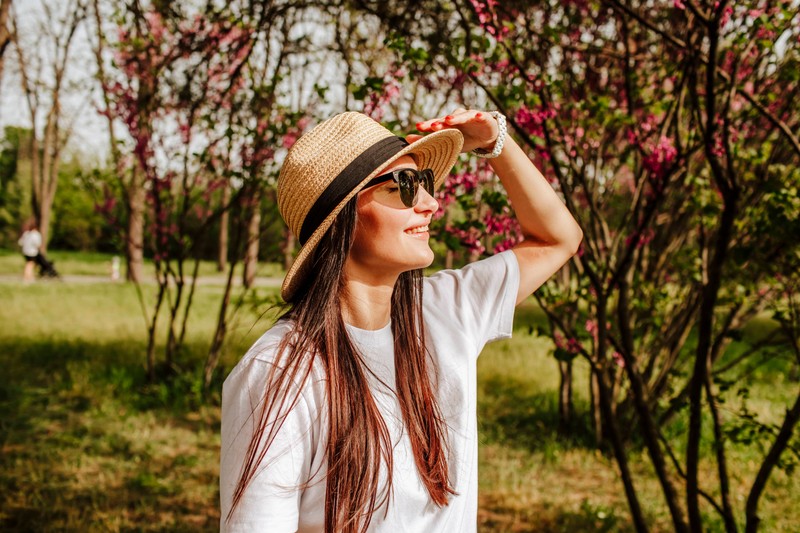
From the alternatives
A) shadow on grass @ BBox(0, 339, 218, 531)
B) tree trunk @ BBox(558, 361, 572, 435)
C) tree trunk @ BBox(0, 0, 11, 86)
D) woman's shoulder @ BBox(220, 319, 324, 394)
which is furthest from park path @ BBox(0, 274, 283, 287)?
woman's shoulder @ BBox(220, 319, 324, 394)

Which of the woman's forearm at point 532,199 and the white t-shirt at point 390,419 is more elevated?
the woman's forearm at point 532,199

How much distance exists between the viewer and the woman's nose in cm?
150

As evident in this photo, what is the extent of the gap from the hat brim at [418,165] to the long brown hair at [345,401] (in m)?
0.03

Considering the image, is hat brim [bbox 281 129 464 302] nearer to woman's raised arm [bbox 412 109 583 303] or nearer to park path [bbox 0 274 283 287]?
woman's raised arm [bbox 412 109 583 303]

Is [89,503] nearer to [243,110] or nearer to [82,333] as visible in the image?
[243,110]

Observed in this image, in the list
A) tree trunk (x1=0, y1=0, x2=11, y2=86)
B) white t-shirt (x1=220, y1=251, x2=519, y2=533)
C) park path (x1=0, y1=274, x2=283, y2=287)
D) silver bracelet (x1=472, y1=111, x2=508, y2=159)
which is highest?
tree trunk (x1=0, y1=0, x2=11, y2=86)

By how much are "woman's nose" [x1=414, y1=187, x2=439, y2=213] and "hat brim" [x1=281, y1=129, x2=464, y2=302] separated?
10 cm

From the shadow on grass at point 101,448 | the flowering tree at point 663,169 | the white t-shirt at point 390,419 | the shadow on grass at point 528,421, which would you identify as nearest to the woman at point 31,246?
the shadow on grass at point 101,448

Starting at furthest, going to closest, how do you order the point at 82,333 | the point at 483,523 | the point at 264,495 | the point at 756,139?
the point at 82,333 < the point at 756,139 < the point at 483,523 < the point at 264,495

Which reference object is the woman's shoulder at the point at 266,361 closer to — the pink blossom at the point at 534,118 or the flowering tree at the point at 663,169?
the flowering tree at the point at 663,169

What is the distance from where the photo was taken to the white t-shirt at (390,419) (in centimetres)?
118

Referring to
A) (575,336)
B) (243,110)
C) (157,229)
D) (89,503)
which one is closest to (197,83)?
(243,110)

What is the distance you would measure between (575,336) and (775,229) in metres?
1.02

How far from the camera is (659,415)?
4.89 m
